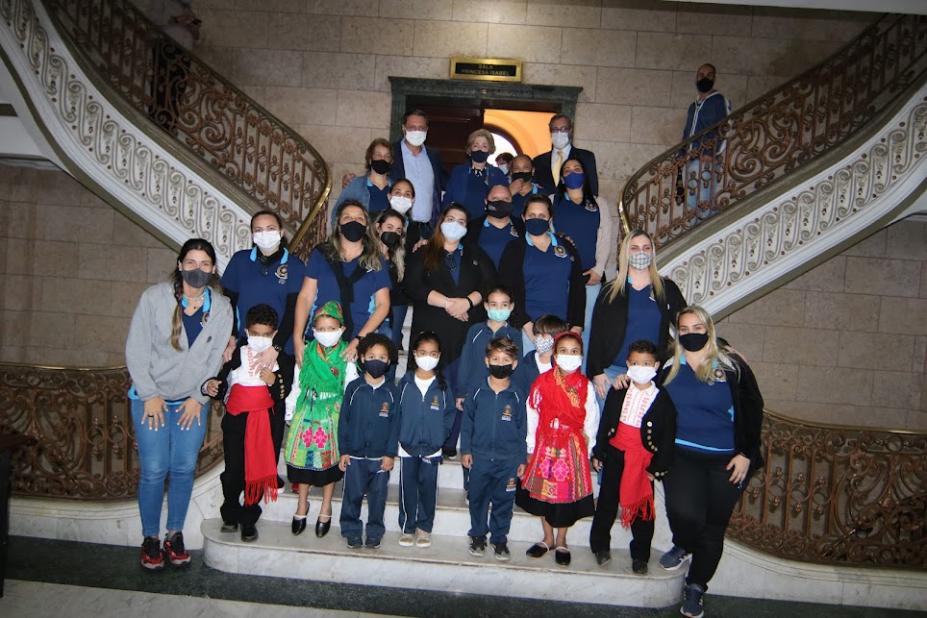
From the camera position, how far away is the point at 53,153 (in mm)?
7160

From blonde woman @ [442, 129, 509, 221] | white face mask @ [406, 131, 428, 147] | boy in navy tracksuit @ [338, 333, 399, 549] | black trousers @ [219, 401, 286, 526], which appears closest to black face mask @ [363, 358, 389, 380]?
boy in navy tracksuit @ [338, 333, 399, 549]

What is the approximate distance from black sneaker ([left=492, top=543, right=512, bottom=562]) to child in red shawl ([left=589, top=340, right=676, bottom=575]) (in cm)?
58

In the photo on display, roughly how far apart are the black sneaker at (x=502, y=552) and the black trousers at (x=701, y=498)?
1.08 metres

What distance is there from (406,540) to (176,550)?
154 centimetres

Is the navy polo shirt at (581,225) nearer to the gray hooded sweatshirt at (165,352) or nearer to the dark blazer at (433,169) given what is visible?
the dark blazer at (433,169)

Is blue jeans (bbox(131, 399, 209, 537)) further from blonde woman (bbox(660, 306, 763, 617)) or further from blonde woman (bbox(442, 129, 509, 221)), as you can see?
blonde woman (bbox(660, 306, 763, 617))

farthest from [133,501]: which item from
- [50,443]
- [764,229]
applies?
[764,229]

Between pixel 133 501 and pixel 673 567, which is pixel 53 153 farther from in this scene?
pixel 673 567

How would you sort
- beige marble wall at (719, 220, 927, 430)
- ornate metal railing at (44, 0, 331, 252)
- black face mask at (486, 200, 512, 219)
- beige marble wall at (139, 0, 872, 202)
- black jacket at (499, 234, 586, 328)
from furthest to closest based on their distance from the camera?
beige marble wall at (139, 0, 872, 202)
beige marble wall at (719, 220, 927, 430)
ornate metal railing at (44, 0, 331, 252)
black face mask at (486, 200, 512, 219)
black jacket at (499, 234, 586, 328)

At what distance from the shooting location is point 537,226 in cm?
529

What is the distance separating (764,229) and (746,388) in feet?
10.0

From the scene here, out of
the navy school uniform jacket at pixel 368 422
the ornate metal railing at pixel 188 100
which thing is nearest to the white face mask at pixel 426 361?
the navy school uniform jacket at pixel 368 422

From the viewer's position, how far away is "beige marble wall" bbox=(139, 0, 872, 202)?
9391 millimetres

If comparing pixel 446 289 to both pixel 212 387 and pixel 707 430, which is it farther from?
pixel 707 430
